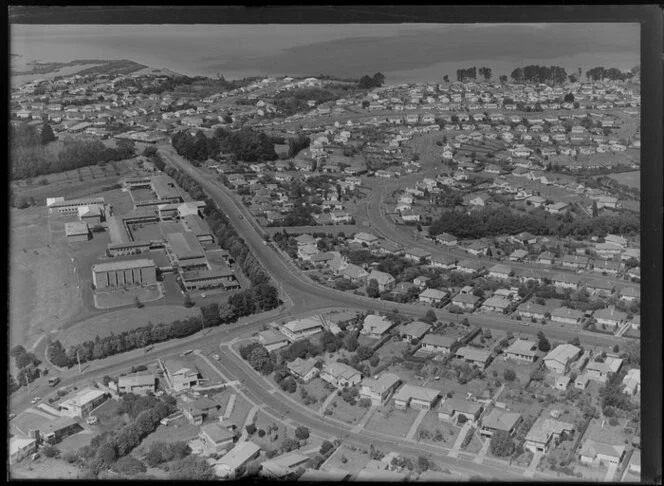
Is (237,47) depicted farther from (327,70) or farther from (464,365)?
(464,365)

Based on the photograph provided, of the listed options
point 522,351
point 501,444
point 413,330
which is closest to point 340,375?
point 413,330

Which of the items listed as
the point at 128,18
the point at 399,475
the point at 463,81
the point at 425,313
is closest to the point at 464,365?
the point at 425,313

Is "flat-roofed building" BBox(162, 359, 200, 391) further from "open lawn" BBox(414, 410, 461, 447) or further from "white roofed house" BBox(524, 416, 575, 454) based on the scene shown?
"white roofed house" BBox(524, 416, 575, 454)

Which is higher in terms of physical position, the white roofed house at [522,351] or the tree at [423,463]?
the white roofed house at [522,351]

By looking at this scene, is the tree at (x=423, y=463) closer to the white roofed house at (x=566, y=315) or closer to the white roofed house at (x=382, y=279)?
the white roofed house at (x=382, y=279)

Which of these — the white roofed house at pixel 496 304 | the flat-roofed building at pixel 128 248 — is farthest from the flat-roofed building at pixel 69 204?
the white roofed house at pixel 496 304

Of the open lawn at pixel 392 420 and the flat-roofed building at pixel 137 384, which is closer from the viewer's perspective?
the open lawn at pixel 392 420

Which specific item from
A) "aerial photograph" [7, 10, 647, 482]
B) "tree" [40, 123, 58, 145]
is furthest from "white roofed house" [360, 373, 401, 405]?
"tree" [40, 123, 58, 145]
